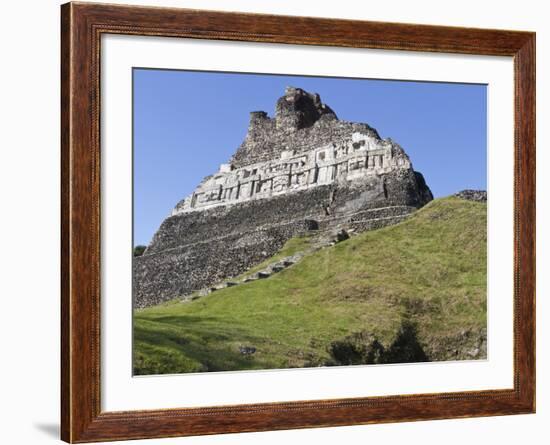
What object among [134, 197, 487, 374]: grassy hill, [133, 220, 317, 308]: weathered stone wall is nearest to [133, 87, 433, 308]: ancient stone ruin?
[133, 220, 317, 308]: weathered stone wall

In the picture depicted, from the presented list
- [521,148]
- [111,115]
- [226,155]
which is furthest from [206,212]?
[521,148]

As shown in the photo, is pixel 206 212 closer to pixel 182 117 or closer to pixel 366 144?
pixel 182 117

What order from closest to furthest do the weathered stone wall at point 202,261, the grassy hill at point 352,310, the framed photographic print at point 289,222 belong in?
the framed photographic print at point 289,222, the weathered stone wall at point 202,261, the grassy hill at point 352,310

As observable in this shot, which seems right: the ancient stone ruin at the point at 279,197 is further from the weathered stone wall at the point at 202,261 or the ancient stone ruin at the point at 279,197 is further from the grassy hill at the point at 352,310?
the grassy hill at the point at 352,310

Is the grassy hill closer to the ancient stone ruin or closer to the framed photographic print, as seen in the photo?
the framed photographic print

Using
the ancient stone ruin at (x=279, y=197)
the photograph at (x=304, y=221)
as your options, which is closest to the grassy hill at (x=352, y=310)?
the photograph at (x=304, y=221)

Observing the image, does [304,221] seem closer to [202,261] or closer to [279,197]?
[279,197]
